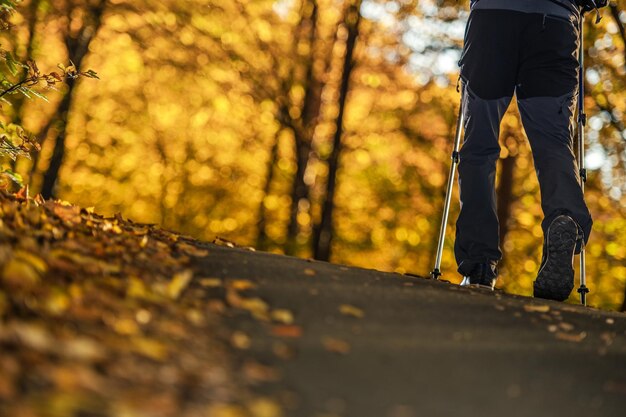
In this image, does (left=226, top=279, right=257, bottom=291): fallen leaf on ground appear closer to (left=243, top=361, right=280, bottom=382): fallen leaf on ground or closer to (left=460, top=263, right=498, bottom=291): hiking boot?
(left=243, top=361, right=280, bottom=382): fallen leaf on ground

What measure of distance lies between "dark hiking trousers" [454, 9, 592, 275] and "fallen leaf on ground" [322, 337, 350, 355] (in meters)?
2.20

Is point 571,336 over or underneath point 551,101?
underneath

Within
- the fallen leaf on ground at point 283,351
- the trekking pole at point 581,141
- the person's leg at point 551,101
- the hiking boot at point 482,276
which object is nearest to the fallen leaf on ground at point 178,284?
the fallen leaf on ground at point 283,351

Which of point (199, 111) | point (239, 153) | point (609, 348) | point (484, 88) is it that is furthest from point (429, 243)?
point (609, 348)

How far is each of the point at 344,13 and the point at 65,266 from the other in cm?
1185

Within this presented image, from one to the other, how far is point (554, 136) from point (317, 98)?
9.90 meters

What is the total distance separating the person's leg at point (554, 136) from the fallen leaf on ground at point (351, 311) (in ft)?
5.57

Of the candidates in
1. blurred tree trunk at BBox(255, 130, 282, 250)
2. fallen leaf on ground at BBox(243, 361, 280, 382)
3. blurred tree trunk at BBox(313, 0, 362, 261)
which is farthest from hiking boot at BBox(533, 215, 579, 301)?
blurred tree trunk at BBox(255, 130, 282, 250)

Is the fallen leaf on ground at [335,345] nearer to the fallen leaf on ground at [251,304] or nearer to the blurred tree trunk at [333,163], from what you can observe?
the fallen leaf on ground at [251,304]

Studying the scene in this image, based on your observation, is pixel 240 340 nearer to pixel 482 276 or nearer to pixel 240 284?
pixel 240 284

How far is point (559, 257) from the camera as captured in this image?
4254mm

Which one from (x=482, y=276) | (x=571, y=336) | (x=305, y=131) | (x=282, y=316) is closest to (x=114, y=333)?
(x=282, y=316)

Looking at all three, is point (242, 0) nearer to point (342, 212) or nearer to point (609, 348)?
point (342, 212)

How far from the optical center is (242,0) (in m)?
14.2
